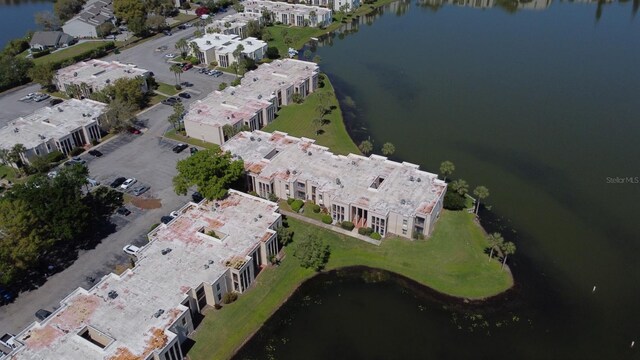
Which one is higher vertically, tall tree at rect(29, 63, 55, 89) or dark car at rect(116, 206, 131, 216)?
tall tree at rect(29, 63, 55, 89)

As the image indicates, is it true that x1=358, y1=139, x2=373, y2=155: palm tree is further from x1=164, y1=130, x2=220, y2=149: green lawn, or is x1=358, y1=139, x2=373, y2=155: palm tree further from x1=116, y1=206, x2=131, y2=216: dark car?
x1=116, y1=206, x2=131, y2=216: dark car

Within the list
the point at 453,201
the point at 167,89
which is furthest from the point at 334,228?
the point at 167,89

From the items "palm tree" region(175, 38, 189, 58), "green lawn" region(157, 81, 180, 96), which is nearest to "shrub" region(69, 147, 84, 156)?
"green lawn" region(157, 81, 180, 96)

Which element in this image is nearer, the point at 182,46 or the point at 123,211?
the point at 123,211


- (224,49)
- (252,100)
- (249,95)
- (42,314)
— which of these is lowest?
(42,314)

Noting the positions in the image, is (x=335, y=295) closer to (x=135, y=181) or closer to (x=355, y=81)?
(x=135, y=181)

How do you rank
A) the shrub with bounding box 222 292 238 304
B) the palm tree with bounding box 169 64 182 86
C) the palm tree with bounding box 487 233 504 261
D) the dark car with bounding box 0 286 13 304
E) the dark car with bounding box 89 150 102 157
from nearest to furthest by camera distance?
the dark car with bounding box 0 286 13 304 → the shrub with bounding box 222 292 238 304 → the palm tree with bounding box 487 233 504 261 → the dark car with bounding box 89 150 102 157 → the palm tree with bounding box 169 64 182 86

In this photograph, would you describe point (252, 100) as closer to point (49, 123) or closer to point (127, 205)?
point (127, 205)
